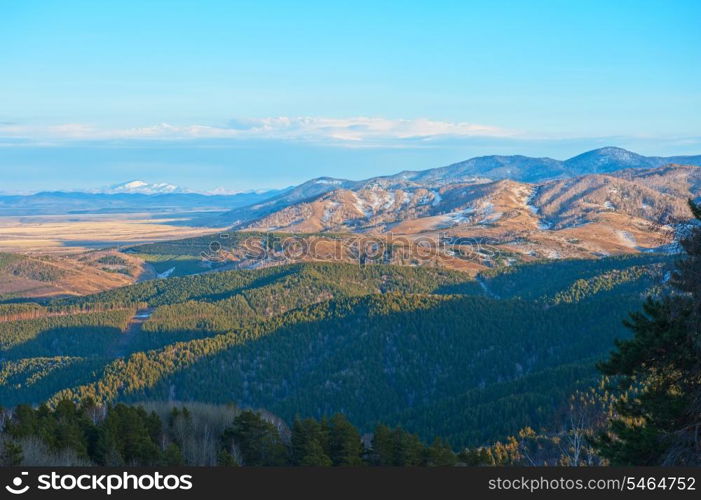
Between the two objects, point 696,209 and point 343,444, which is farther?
point 343,444

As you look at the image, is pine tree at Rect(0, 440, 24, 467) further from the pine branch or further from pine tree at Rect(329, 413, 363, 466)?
the pine branch

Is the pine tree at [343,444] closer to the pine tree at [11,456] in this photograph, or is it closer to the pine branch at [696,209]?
the pine tree at [11,456]

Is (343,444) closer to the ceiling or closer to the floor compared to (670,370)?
closer to the floor

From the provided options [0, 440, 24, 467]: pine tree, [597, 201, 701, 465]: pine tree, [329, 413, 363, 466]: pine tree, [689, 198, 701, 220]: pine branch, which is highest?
[689, 198, 701, 220]: pine branch

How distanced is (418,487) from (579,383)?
11893 centimetres

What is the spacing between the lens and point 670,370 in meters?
34.2

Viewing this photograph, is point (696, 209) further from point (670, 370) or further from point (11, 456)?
point (11, 456)

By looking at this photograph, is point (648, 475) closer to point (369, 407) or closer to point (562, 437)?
point (562, 437)

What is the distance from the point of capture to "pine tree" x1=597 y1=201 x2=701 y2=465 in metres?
31.4

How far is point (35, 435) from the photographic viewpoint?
5578cm

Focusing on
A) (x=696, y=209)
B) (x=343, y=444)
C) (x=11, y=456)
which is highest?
(x=696, y=209)

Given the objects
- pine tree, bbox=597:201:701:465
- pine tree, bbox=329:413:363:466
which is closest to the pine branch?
pine tree, bbox=597:201:701:465

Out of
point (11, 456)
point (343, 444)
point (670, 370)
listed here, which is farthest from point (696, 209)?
point (11, 456)

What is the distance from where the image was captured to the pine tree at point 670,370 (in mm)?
31375
